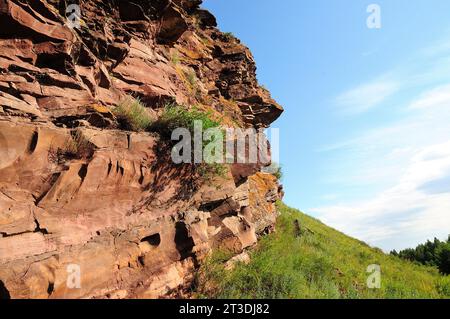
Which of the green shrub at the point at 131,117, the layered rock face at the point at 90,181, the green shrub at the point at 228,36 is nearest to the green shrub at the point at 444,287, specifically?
the layered rock face at the point at 90,181

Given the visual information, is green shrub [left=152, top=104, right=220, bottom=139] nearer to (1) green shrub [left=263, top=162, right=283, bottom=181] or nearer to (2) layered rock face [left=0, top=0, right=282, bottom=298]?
(2) layered rock face [left=0, top=0, right=282, bottom=298]

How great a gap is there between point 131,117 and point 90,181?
1.80 meters

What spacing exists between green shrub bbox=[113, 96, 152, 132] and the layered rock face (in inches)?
10.9

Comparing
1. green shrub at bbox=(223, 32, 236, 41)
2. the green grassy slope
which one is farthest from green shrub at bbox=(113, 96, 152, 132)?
green shrub at bbox=(223, 32, 236, 41)

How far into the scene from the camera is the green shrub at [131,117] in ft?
20.2

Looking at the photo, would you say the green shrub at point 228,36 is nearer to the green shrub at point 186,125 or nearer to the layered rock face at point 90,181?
the layered rock face at point 90,181

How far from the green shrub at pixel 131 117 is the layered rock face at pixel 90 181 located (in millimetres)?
277

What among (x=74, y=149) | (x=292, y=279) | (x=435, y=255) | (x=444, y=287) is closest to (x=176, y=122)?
(x=74, y=149)

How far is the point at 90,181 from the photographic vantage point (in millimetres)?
4828

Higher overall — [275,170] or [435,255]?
[275,170]

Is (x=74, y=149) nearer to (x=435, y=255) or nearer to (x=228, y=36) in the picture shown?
(x=228, y=36)

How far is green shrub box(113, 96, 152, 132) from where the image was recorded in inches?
243
